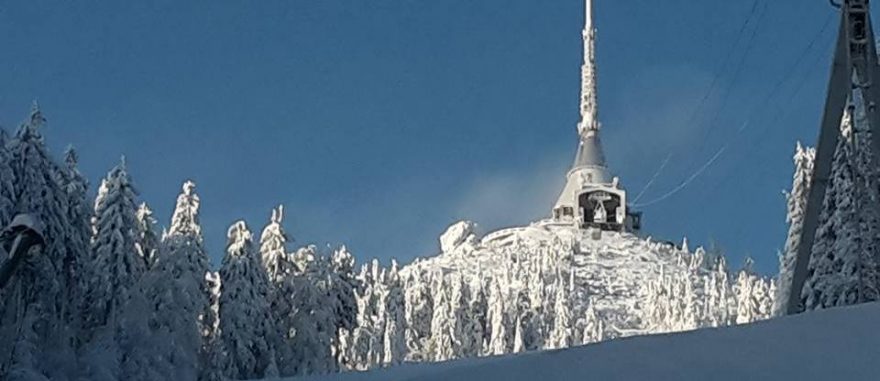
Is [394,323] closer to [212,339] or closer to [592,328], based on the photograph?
[592,328]

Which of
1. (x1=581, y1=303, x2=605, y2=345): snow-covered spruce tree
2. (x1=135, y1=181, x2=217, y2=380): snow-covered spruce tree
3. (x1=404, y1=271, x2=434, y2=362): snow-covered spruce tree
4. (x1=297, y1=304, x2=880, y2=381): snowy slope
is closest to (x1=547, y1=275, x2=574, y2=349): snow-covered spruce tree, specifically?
(x1=581, y1=303, x2=605, y2=345): snow-covered spruce tree

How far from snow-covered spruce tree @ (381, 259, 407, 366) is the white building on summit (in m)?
35.1

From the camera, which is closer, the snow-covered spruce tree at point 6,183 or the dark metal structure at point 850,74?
the dark metal structure at point 850,74

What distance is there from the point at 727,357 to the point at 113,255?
27.0 metres

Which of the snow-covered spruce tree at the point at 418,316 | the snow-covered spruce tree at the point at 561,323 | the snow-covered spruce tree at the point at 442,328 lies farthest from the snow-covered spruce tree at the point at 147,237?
the snow-covered spruce tree at the point at 561,323

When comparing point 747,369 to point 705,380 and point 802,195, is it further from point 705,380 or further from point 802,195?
point 802,195

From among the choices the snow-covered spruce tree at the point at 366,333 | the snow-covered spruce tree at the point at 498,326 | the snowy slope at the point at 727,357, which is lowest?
the snowy slope at the point at 727,357

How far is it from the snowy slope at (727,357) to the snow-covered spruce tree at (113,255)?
2456 cm

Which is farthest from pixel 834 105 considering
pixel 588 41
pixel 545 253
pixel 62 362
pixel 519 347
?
pixel 588 41

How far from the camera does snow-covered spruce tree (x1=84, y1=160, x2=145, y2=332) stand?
33.2m

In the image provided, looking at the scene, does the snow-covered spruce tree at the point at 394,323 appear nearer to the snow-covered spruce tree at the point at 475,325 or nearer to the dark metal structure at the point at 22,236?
the snow-covered spruce tree at the point at 475,325

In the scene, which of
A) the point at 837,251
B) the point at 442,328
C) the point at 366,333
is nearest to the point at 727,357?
the point at 837,251

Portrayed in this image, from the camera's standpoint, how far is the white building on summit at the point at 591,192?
143 metres

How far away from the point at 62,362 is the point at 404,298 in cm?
7692
